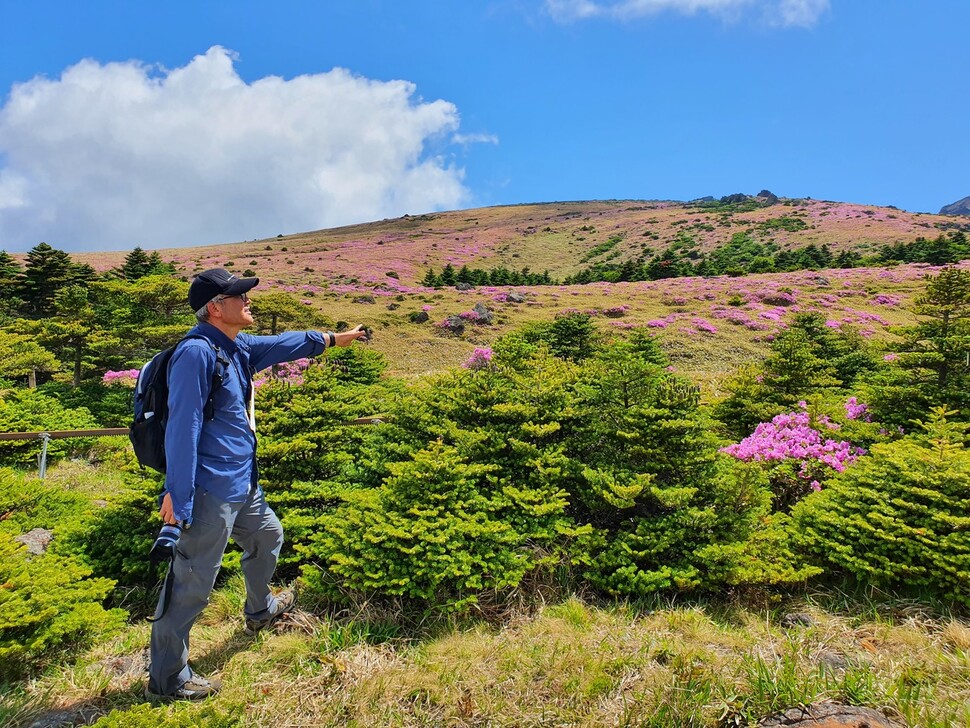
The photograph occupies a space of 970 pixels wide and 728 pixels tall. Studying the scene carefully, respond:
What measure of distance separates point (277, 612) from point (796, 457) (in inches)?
199

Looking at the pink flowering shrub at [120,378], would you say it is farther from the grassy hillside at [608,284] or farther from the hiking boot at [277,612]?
the hiking boot at [277,612]

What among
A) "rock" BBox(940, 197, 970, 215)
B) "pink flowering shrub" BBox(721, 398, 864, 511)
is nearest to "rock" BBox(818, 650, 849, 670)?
"pink flowering shrub" BBox(721, 398, 864, 511)

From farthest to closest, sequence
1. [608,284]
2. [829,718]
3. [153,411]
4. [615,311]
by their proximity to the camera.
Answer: [608,284] < [615,311] < [153,411] < [829,718]

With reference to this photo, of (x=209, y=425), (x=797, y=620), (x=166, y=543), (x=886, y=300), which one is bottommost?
(x=797, y=620)

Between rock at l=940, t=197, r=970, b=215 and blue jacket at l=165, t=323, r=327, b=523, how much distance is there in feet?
690

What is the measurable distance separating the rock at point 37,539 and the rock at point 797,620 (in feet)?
18.8

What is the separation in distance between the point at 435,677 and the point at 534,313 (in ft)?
80.8

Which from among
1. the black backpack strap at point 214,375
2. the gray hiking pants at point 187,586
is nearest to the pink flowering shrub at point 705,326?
the black backpack strap at point 214,375

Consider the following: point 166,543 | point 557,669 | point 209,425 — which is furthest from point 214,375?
point 557,669

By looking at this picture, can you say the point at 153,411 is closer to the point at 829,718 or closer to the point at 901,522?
the point at 829,718

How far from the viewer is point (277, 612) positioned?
3344 mm

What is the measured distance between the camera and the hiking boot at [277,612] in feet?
10.7

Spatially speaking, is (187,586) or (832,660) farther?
(832,660)

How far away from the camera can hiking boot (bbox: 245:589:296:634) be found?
10.7 ft
